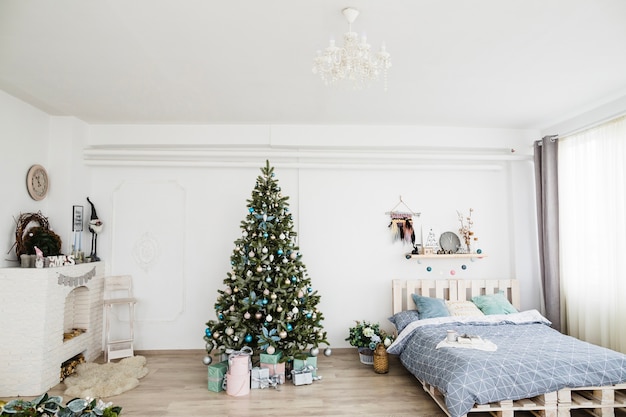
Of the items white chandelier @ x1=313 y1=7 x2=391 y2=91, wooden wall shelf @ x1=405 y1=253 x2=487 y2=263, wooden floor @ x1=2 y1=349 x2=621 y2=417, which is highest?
white chandelier @ x1=313 y1=7 x2=391 y2=91

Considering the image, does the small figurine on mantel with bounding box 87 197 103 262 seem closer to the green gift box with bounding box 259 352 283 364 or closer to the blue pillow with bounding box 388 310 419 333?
the green gift box with bounding box 259 352 283 364

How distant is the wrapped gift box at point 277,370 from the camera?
3951 millimetres

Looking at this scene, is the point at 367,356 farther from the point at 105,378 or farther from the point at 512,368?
the point at 105,378

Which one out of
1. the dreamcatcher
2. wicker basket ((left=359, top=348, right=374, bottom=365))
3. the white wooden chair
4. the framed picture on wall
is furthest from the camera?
the dreamcatcher

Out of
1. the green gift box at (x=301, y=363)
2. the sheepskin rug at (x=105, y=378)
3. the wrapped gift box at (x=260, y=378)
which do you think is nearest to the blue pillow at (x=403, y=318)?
the green gift box at (x=301, y=363)

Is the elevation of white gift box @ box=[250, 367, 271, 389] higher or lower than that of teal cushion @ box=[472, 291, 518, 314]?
lower

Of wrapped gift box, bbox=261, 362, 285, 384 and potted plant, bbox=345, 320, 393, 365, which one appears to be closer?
wrapped gift box, bbox=261, 362, 285, 384

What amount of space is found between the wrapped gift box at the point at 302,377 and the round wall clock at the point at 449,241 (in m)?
2.48

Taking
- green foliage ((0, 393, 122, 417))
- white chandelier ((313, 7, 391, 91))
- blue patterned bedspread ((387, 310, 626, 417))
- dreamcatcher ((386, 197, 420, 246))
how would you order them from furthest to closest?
dreamcatcher ((386, 197, 420, 246)) < blue patterned bedspread ((387, 310, 626, 417)) < white chandelier ((313, 7, 391, 91)) < green foliage ((0, 393, 122, 417))

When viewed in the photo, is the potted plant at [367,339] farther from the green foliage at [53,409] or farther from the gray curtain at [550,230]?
the green foliage at [53,409]

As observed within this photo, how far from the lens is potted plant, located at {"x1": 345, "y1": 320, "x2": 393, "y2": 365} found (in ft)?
14.3

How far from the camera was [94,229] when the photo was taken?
191 inches

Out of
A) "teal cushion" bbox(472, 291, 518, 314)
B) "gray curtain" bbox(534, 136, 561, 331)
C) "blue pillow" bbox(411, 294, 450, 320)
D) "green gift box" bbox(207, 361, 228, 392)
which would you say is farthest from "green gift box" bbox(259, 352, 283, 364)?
"gray curtain" bbox(534, 136, 561, 331)

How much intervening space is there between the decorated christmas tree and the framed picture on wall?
215 cm
